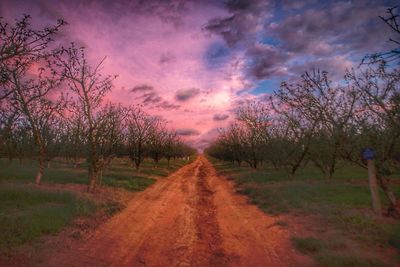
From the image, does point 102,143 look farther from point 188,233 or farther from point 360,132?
point 360,132

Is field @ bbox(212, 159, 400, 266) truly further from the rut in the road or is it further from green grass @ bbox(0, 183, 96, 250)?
green grass @ bbox(0, 183, 96, 250)

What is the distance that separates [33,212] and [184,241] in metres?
6.33

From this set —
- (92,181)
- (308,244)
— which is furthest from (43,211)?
(308,244)

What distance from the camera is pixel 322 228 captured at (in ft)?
42.2

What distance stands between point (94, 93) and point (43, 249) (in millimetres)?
13594

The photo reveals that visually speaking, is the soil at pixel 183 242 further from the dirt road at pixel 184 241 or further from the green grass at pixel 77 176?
the green grass at pixel 77 176

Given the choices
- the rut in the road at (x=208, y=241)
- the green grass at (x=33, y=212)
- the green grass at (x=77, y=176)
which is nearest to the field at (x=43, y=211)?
the green grass at (x=33, y=212)

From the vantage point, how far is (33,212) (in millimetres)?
13383

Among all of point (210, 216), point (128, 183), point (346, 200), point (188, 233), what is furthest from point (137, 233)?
point (128, 183)

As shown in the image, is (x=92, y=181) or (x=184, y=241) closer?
(x=184, y=241)

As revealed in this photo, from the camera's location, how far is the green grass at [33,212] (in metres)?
10.6

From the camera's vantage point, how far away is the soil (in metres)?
8.99

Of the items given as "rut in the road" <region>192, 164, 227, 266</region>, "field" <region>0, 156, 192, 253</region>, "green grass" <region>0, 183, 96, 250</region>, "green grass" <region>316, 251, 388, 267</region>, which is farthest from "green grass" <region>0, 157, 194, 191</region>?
"green grass" <region>316, 251, 388, 267</region>

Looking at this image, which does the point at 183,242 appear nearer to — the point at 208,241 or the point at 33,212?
the point at 208,241
